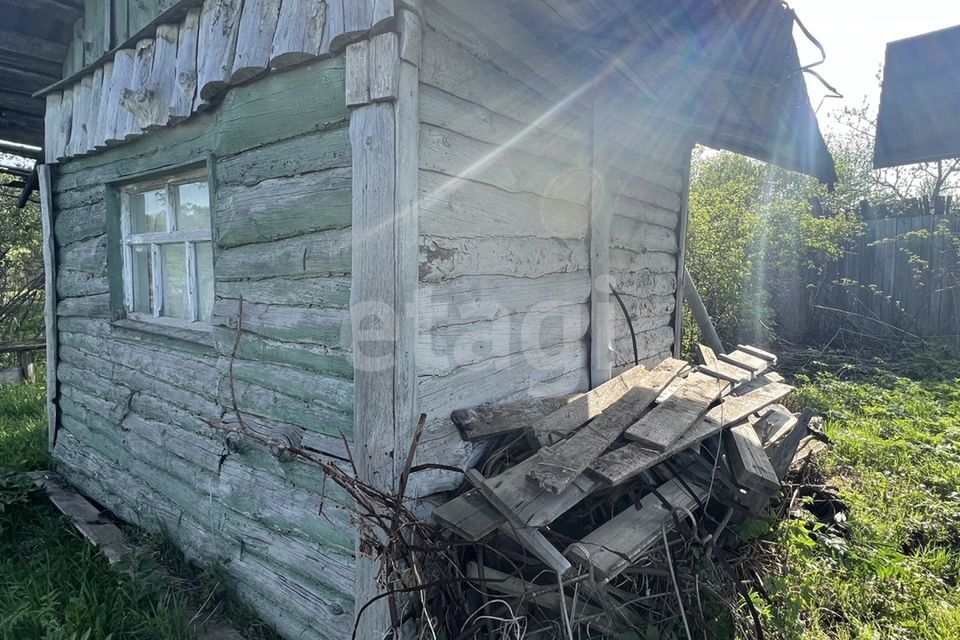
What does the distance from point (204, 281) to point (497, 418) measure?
202cm

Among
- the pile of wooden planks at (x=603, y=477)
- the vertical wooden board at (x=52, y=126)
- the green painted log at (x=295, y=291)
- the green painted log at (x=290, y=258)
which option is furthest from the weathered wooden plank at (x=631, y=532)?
the vertical wooden board at (x=52, y=126)

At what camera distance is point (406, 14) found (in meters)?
2.01

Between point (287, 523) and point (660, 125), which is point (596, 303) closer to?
point (660, 125)

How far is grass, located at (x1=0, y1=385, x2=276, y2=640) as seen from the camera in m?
2.63

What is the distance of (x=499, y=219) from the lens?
256 cm

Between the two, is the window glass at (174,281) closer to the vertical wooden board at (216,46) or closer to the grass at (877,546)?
the vertical wooden board at (216,46)

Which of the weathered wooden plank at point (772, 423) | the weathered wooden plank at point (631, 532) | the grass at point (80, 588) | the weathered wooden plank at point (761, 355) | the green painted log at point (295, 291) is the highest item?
the green painted log at point (295, 291)

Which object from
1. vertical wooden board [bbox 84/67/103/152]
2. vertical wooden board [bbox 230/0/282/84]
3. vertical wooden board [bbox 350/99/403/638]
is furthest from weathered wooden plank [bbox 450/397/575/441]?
vertical wooden board [bbox 84/67/103/152]

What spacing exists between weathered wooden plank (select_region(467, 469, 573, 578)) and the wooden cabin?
0.26m

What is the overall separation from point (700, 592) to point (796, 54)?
2.99 meters

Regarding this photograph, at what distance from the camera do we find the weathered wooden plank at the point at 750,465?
96.9 inches

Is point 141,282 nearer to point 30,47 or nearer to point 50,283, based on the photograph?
point 50,283

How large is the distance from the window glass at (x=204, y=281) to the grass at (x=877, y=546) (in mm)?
3279

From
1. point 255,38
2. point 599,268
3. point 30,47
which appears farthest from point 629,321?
point 30,47
